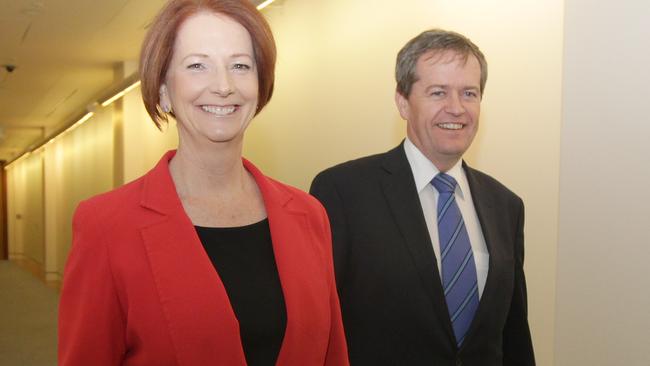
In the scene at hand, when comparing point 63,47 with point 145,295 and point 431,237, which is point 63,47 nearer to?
point 431,237

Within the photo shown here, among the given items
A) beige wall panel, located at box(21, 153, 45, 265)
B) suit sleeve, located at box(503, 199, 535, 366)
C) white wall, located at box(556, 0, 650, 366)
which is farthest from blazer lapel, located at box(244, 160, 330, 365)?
beige wall panel, located at box(21, 153, 45, 265)

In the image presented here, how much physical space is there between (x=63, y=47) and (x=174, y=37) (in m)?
7.82

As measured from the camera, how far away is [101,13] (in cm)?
706

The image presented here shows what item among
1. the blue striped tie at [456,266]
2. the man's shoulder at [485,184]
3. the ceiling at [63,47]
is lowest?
the blue striped tie at [456,266]

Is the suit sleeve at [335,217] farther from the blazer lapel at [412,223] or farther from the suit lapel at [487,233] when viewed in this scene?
the suit lapel at [487,233]

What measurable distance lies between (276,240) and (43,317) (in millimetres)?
9780

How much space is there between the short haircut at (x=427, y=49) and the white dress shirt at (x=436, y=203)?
0.72 feet

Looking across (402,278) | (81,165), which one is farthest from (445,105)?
(81,165)

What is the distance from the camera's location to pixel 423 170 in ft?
7.36

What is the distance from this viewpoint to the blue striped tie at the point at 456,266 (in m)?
2.07

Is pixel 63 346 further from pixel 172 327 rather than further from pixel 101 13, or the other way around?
pixel 101 13

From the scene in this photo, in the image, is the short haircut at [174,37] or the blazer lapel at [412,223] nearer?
the short haircut at [174,37]

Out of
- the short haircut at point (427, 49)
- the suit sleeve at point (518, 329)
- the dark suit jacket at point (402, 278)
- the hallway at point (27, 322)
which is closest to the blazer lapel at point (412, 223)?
the dark suit jacket at point (402, 278)

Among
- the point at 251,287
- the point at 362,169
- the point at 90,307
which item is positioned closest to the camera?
the point at 90,307
